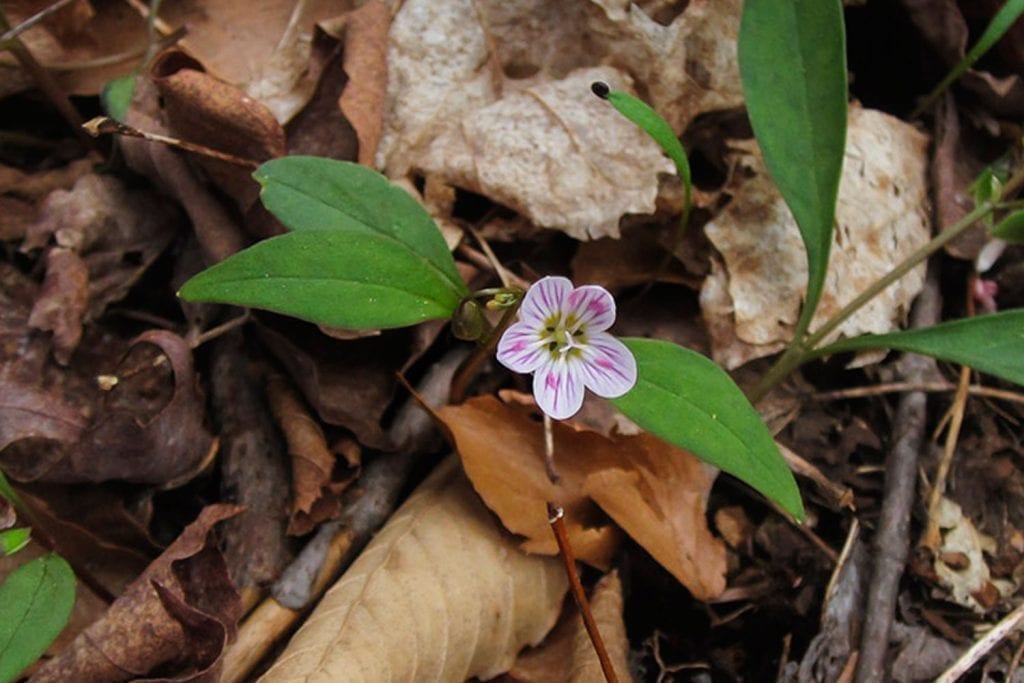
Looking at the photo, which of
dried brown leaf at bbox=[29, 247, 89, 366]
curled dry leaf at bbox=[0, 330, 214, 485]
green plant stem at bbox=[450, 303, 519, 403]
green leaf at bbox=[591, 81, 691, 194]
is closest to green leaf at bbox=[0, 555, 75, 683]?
curled dry leaf at bbox=[0, 330, 214, 485]

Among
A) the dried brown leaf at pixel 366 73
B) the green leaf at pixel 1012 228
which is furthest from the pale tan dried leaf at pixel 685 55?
the green leaf at pixel 1012 228

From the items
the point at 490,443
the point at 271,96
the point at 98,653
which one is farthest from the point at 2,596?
the point at 271,96

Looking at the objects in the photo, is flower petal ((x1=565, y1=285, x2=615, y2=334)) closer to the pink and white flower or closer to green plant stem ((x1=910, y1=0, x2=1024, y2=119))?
the pink and white flower

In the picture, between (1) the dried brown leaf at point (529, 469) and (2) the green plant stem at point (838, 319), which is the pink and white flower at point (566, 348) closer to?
(1) the dried brown leaf at point (529, 469)

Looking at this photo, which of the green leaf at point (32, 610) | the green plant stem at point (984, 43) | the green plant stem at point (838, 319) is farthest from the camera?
the green plant stem at point (984, 43)

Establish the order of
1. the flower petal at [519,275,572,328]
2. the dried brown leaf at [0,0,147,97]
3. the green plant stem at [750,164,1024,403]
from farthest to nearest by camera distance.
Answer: the dried brown leaf at [0,0,147,97] < the green plant stem at [750,164,1024,403] < the flower petal at [519,275,572,328]

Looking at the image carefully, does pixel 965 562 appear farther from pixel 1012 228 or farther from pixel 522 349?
pixel 522 349
